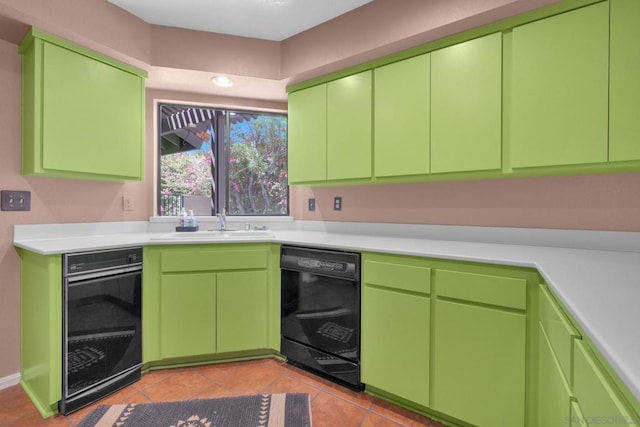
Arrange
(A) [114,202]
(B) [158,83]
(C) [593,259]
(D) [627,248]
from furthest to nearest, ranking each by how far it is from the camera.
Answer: (B) [158,83], (A) [114,202], (D) [627,248], (C) [593,259]

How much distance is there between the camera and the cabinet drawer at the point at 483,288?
56.0 inches

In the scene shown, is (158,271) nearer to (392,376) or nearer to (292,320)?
(292,320)

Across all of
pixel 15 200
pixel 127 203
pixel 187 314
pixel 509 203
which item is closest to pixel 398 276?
pixel 509 203

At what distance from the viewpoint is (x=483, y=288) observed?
4.96 feet

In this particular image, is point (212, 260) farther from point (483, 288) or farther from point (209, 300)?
point (483, 288)

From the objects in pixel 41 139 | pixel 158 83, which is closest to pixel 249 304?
pixel 41 139

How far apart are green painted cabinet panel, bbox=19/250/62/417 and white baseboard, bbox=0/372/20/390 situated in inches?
2.9

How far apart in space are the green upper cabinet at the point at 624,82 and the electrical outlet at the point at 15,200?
3.36 m

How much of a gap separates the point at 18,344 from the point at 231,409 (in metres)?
1.55

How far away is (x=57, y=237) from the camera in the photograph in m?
2.20

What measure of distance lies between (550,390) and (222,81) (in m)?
2.86

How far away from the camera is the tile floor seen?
172 centimetres

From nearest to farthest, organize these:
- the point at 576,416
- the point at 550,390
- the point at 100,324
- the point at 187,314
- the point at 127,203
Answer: the point at 576,416 → the point at 550,390 → the point at 100,324 → the point at 187,314 → the point at 127,203

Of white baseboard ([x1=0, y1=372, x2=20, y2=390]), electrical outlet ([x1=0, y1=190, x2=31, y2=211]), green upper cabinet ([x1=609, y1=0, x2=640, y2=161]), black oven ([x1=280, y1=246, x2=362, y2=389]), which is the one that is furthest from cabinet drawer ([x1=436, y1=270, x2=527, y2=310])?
white baseboard ([x1=0, y1=372, x2=20, y2=390])
